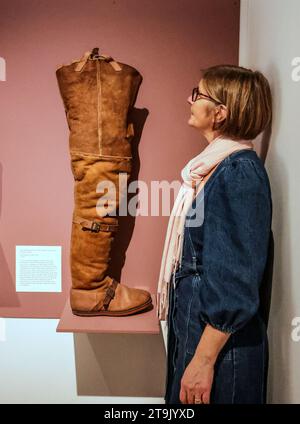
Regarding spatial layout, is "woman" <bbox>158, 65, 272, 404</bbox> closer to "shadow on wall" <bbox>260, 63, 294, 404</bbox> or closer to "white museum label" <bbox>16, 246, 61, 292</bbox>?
"shadow on wall" <bbox>260, 63, 294, 404</bbox>

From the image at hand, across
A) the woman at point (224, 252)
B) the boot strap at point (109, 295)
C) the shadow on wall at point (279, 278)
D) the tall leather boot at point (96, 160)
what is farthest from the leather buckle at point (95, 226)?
the shadow on wall at point (279, 278)

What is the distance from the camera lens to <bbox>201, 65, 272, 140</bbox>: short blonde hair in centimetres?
108

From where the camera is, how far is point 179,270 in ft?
3.92

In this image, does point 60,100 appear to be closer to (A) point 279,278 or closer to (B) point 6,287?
(B) point 6,287

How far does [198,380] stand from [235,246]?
1.08 feet

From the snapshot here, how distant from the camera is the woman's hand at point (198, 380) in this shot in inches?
39.6

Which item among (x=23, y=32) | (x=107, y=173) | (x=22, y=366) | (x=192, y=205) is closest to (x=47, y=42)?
(x=23, y=32)

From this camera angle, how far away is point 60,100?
1623mm

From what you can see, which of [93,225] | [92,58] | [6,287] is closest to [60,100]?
[92,58]

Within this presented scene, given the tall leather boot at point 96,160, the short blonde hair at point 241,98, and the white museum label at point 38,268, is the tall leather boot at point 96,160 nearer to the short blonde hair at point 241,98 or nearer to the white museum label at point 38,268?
the white museum label at point 38,268

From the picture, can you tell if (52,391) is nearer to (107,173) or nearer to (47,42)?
(107,173)

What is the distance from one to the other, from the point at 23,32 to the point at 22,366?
1.31 meters

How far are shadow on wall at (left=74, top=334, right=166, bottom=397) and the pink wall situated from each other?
0.25 m

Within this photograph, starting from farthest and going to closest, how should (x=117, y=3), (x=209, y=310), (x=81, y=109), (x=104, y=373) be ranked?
(x=104, y=373) < (x=117, y=3) < (x=81, y=109) < (x=209, y=310)
